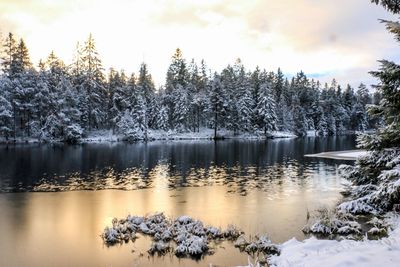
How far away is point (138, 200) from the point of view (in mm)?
26703

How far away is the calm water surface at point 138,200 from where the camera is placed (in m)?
16.0

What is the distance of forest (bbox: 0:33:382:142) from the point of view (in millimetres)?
81438

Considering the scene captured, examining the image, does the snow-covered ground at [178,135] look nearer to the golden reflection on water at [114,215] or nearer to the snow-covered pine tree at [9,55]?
the snow-covered pine tree at [9,55]

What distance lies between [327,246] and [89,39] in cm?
9281

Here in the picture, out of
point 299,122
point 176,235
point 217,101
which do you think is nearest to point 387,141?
point 176,235

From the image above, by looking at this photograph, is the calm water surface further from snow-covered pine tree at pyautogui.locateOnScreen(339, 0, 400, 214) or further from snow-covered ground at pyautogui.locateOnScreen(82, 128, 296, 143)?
snow-covered ground at pyautogui.locateOnScreen(82, 128, 296, 143)

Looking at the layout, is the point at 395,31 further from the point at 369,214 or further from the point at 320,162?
the point at 320,162

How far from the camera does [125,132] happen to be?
89500 mm

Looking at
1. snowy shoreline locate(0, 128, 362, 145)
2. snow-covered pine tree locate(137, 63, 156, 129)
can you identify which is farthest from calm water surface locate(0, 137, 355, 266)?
snow-covered pine tree locate(137, 63, 156, 129)

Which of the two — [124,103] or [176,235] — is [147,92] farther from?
[176,235]

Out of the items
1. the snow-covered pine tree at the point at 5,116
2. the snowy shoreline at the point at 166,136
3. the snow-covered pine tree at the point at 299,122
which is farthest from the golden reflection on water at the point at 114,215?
the snow-covered pine tree at the point at 299,122

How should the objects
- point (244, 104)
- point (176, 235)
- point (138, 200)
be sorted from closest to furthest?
1. point (176, 235)
2. point (138, 200)
3. point (244, 104)

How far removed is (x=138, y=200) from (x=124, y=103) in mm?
69984

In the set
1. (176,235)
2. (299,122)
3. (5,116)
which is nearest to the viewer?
(176,235)
